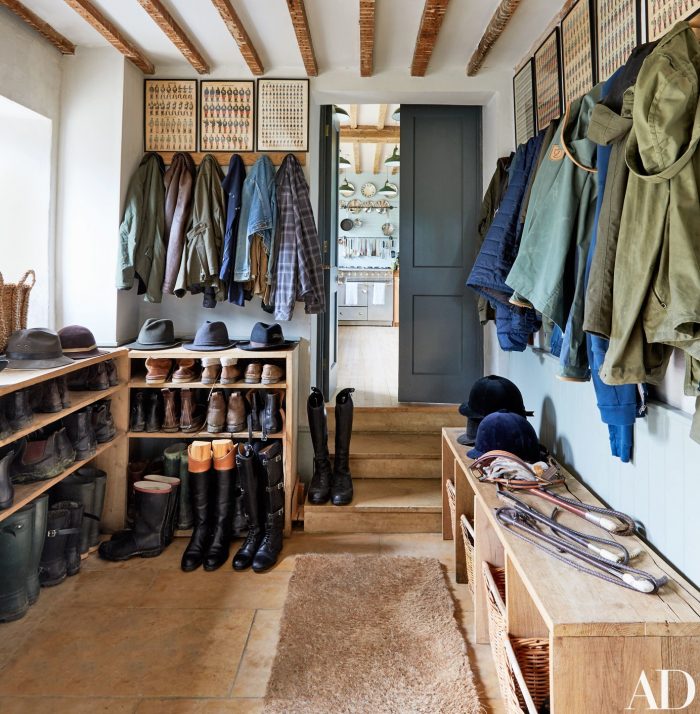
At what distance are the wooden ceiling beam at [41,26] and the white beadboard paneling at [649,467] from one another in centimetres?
292

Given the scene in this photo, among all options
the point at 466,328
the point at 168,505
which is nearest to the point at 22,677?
the point at 168,505

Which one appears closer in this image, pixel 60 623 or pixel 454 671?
pixel 454 671

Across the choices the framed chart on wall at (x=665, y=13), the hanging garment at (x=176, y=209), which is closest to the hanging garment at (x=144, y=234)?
the hanging garment at (x=176, y=209)

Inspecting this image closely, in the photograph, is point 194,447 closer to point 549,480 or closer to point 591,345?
point 549,480

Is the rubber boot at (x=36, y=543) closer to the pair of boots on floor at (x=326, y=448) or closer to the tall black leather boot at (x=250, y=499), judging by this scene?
→ the tall black leather boot at (x=250, y=499)

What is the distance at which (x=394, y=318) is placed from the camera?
9148 mm

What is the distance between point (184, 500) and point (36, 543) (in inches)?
28.9

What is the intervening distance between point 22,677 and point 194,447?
111 centimetres

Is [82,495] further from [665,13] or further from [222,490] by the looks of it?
[665,13]

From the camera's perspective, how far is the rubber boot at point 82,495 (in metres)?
2.54

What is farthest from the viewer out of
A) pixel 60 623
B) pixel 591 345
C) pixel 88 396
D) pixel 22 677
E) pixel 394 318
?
pixel 394 318

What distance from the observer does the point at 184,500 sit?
2.74m

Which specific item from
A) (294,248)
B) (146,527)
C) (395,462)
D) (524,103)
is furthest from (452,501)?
(524,103)

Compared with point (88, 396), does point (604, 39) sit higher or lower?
higher
